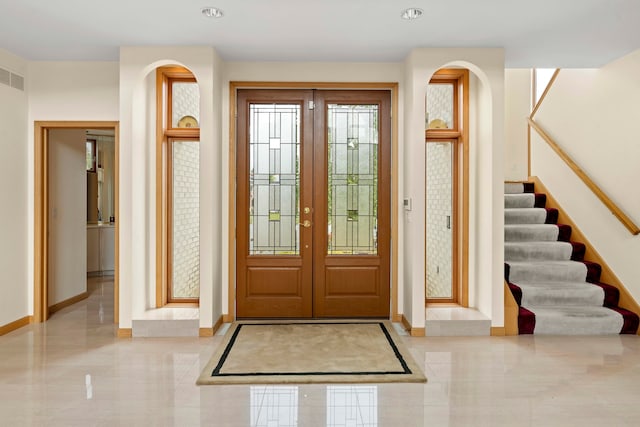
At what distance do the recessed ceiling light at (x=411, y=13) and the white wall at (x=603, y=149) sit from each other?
8.15 ft

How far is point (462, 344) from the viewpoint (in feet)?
A: 13.4

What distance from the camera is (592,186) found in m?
5.01

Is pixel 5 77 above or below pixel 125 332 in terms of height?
above

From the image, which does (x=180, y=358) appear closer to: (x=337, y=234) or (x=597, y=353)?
(x=337, y=234)

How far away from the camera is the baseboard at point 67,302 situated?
208 inches

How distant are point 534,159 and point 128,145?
5.42m

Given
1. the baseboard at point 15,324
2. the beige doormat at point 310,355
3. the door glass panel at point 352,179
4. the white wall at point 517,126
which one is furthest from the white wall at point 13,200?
the white wall at point 517,126

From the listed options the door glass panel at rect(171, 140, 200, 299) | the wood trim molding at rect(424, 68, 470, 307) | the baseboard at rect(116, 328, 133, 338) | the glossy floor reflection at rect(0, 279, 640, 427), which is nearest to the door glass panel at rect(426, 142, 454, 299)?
the wood trim molding at rect(424, 68, 470, 307)

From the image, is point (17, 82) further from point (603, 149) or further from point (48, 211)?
point (603, 149)

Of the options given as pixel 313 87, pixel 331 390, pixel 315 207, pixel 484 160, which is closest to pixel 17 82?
pixel 313 87

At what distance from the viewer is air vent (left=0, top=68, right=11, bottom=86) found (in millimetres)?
4402

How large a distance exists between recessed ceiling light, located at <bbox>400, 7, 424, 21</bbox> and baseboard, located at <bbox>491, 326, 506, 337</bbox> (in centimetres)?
290

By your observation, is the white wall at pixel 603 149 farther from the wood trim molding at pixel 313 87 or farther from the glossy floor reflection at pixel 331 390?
the wood trim molding at pixel 313 87

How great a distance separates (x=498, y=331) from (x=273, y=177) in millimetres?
2766
